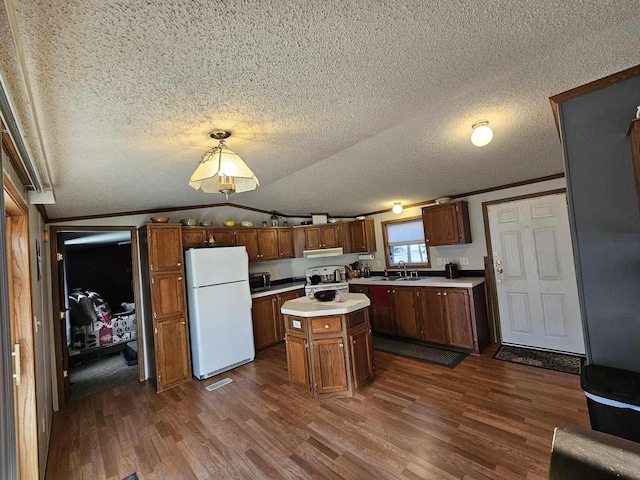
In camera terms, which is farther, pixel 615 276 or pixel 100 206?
pixel 100 206

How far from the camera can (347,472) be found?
183 cm

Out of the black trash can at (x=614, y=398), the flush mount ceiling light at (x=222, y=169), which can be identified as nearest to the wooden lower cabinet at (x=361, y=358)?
the black trash can at (x=614, y=398)

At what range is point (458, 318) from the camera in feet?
12.1

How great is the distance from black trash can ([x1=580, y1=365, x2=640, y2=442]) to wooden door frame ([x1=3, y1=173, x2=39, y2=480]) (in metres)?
3.25

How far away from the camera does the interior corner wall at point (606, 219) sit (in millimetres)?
1371

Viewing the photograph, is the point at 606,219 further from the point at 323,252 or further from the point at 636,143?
the point at 323,252

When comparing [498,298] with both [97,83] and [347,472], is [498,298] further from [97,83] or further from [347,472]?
[97,83]

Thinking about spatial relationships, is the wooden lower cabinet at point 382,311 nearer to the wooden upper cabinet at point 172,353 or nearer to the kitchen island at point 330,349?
the kitchen island at point 330,349

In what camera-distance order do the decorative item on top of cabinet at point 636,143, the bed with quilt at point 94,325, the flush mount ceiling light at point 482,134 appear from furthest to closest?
1. the bed with quilt at point 94,325
2. the flush mount ceiling light at point 482,134
3. the decorative item on top of cabinet at point 636,143

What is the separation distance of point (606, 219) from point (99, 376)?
5.51 meters

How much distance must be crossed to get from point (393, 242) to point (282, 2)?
4404 millimetres

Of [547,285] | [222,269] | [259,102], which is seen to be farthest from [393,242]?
[259,102]

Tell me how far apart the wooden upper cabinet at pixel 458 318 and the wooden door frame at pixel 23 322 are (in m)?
4.10

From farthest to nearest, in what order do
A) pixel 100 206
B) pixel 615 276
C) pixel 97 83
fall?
1. pixel 100 206
2. pixel 615 276
3. pixel 97 83
